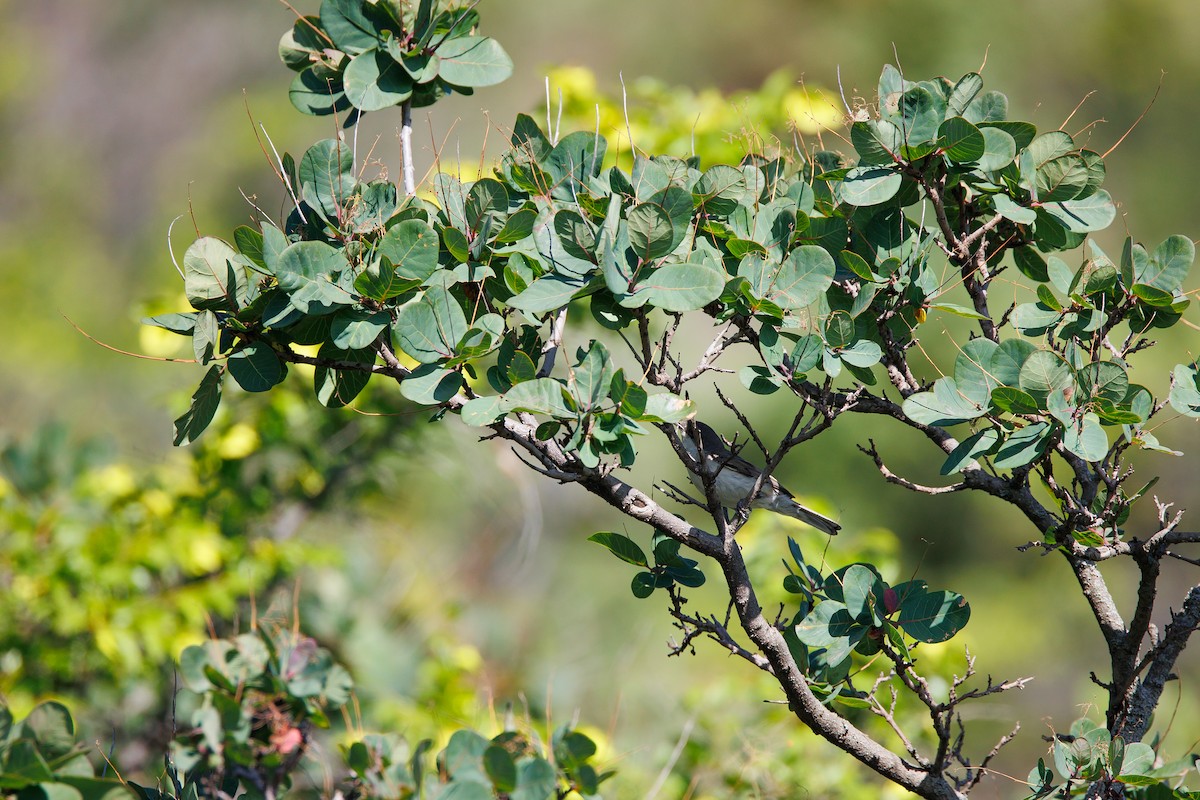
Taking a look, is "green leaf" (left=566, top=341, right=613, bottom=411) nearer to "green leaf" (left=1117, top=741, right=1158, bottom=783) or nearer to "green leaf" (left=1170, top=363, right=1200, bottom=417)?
"green leaf" (left=1170, top=363, right=1200, bottom=417)

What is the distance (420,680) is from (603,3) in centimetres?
1057

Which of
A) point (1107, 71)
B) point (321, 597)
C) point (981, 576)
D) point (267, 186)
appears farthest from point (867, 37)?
point (321, 597)

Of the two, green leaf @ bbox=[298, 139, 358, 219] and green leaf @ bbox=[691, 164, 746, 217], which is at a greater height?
green leaf @ bbox=[691, 164, 746, 217]

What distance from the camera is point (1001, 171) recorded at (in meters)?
1.72

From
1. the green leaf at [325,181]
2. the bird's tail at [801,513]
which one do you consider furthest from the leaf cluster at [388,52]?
the bird's tail at [801,513]

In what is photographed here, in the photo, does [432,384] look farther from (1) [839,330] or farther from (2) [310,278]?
(1) [839,330]

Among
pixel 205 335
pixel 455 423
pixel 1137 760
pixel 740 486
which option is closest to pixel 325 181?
pixel 205 335

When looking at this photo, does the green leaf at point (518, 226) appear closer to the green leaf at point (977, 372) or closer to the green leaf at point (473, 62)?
the green leaf at point (473, 62)

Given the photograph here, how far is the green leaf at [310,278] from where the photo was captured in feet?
4.82

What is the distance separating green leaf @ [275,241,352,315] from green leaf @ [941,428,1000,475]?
96cm

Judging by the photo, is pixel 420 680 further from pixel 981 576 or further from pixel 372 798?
Result: pixel 981 576

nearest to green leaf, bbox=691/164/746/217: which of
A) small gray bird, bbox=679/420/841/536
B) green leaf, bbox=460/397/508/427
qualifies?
green leaf, bbox=460/397/508/427

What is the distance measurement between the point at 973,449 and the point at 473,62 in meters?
1.11

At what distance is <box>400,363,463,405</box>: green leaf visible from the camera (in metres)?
1.50
